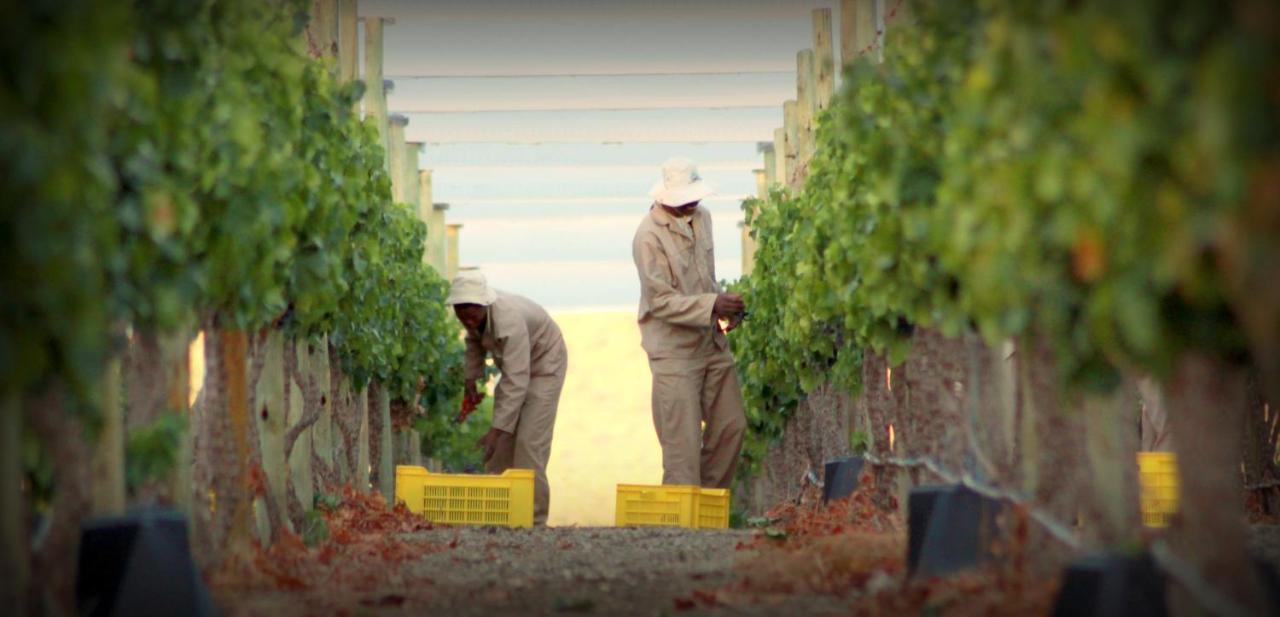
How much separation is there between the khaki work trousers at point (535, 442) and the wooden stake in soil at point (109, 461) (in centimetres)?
666

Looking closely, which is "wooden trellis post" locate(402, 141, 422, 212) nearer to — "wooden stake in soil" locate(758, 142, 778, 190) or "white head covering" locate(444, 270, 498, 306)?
"wooden stake in soil" locate(758, 142, 778, 190)

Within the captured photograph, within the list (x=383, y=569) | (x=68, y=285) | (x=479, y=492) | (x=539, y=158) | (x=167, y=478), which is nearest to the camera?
(x=68, y=285)

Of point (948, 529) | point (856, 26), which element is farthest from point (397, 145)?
point (948, 529)

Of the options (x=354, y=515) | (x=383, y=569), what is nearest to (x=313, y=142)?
(x=383, y=569)

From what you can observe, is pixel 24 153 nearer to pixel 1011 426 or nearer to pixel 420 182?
pixel 1011 426

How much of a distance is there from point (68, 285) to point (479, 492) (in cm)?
612

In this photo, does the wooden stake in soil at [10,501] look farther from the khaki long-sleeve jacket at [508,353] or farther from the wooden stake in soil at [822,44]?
the wooden stake in soil at [822,44]

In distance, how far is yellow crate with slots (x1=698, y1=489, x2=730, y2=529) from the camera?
9859 mm

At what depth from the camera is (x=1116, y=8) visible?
3.15 metres

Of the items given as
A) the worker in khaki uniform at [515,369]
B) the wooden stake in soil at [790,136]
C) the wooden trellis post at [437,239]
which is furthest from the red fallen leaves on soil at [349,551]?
the wooden trellis post at [437,239]

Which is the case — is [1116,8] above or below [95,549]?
above

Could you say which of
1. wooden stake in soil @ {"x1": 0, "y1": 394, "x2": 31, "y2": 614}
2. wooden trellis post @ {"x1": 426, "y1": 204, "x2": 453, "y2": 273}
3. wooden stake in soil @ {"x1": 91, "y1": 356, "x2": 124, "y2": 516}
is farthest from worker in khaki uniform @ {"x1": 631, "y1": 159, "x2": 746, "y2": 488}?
wooden trellis post @ {"x1": 426, "y1": 204, "x2": 453, "y2": 273}

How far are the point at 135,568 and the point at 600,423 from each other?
22.5 m

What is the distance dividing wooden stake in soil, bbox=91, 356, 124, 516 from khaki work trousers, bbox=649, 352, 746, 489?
19.9ft
